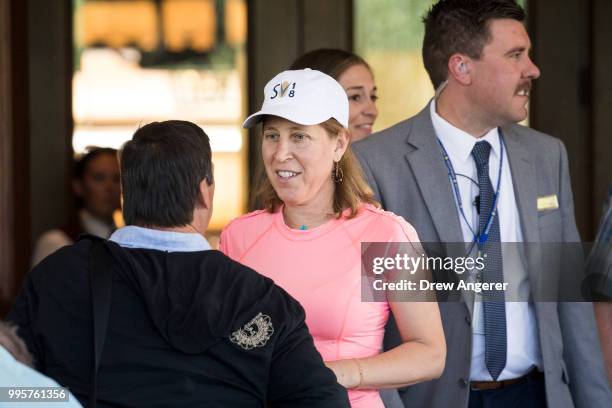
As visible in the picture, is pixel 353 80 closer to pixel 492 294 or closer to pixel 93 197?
pixel 492 294

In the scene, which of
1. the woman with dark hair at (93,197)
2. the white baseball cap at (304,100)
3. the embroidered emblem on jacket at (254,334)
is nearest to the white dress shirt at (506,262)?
the white baseball cap at (304,100)

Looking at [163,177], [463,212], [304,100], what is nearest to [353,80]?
[463,212]

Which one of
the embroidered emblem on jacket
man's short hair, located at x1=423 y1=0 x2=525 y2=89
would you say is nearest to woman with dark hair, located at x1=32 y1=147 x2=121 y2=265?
man's short hair, located at x1=423 y1=0 x2=525 y2=89

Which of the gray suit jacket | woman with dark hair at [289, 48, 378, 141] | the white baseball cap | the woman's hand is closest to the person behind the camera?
the woman's hand

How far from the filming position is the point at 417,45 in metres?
5.00

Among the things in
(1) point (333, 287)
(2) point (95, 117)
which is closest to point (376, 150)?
(1) point (333, 287)

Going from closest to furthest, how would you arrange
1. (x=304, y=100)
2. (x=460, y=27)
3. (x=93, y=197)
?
(x=304, y=100)
(x=460, y=27)
(x=93, y=197)

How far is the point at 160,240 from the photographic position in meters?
2.14

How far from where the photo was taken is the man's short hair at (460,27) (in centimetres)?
342

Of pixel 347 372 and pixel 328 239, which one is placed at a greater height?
pixel 328 239

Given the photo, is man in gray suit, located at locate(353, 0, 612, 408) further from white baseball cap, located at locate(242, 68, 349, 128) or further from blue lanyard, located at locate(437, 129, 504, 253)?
white baseball cap, located at locate(242, 68, 349, 128)

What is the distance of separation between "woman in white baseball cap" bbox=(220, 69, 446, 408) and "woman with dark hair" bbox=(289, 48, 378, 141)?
1039mm

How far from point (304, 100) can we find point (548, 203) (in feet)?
3.38

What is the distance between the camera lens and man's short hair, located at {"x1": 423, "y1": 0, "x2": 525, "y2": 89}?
3.42 meters
